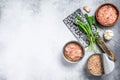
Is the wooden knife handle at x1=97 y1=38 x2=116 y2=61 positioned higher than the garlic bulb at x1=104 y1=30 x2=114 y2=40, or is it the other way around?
the garlic bulb at x1=104 y1=30 x2=114 y2=40

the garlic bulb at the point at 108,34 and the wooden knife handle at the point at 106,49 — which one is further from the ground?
the garlic bulb at the point at 108,34

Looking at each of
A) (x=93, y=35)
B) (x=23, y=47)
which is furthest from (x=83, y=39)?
(x=23, y=47)

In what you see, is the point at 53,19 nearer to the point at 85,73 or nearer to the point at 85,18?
the point at 85,18

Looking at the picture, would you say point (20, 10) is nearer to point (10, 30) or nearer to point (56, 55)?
point (10, 30)

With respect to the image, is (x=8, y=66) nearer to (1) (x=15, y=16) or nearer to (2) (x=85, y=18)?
(1) (x=15, y=16)

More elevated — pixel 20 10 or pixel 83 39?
pixel 20 10

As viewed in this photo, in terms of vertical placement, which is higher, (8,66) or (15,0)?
(15,0)

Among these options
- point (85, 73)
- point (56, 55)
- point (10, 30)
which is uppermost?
point (10, 30)

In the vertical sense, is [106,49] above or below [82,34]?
below

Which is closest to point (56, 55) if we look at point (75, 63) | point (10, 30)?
point (75, 63)
